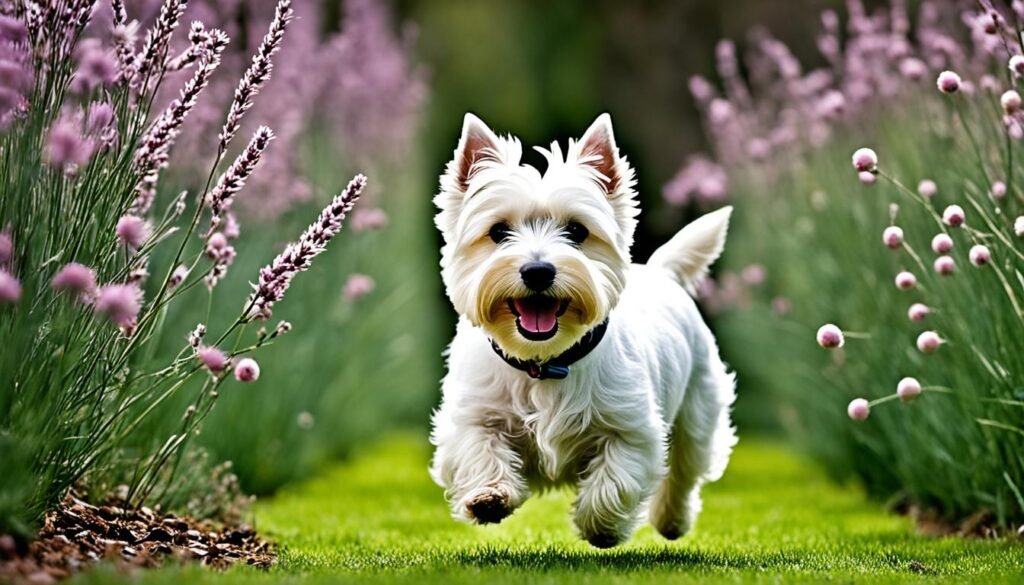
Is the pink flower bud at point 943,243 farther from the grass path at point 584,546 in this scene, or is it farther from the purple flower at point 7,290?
the purple flower at point 7,290

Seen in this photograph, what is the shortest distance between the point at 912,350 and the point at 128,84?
3763 mm

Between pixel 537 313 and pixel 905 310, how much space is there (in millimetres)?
2693

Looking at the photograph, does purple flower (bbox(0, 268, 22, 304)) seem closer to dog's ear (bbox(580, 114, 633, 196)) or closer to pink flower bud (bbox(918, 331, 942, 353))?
dog's ear (bbox(580, 114, 633, 196))

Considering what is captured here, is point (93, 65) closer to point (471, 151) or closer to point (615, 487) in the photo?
point (471, 151)

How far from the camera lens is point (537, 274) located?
14.2ft

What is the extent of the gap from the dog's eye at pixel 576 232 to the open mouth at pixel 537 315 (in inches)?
9.1

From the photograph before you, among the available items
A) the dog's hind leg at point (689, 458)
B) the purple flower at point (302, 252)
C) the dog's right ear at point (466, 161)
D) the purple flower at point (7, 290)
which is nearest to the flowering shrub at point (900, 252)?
the dog's hind leg at point (689, 458)

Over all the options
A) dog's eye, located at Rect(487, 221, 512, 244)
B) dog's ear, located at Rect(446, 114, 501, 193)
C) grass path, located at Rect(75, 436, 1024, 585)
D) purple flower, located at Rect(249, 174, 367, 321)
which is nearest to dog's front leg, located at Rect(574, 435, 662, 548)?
grass path, located at Rect(75, 436, 1024, 585)

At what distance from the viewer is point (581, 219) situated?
4.53 metres

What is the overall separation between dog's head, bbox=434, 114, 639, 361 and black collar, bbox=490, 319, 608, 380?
0.05 meters

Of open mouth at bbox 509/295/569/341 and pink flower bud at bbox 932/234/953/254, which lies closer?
open mouth at bbox 509/295/569/341

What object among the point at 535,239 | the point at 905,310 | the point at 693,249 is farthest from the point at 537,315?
the point at 905,310

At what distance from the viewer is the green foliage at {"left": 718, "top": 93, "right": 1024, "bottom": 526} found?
17.2 ft

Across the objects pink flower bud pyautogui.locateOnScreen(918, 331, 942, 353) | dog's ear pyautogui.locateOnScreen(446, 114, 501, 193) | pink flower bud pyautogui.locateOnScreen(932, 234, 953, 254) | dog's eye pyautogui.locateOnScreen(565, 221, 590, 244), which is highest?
pink flower bud pyautogui.locateOnScreen(932, 234, 953, 254)
